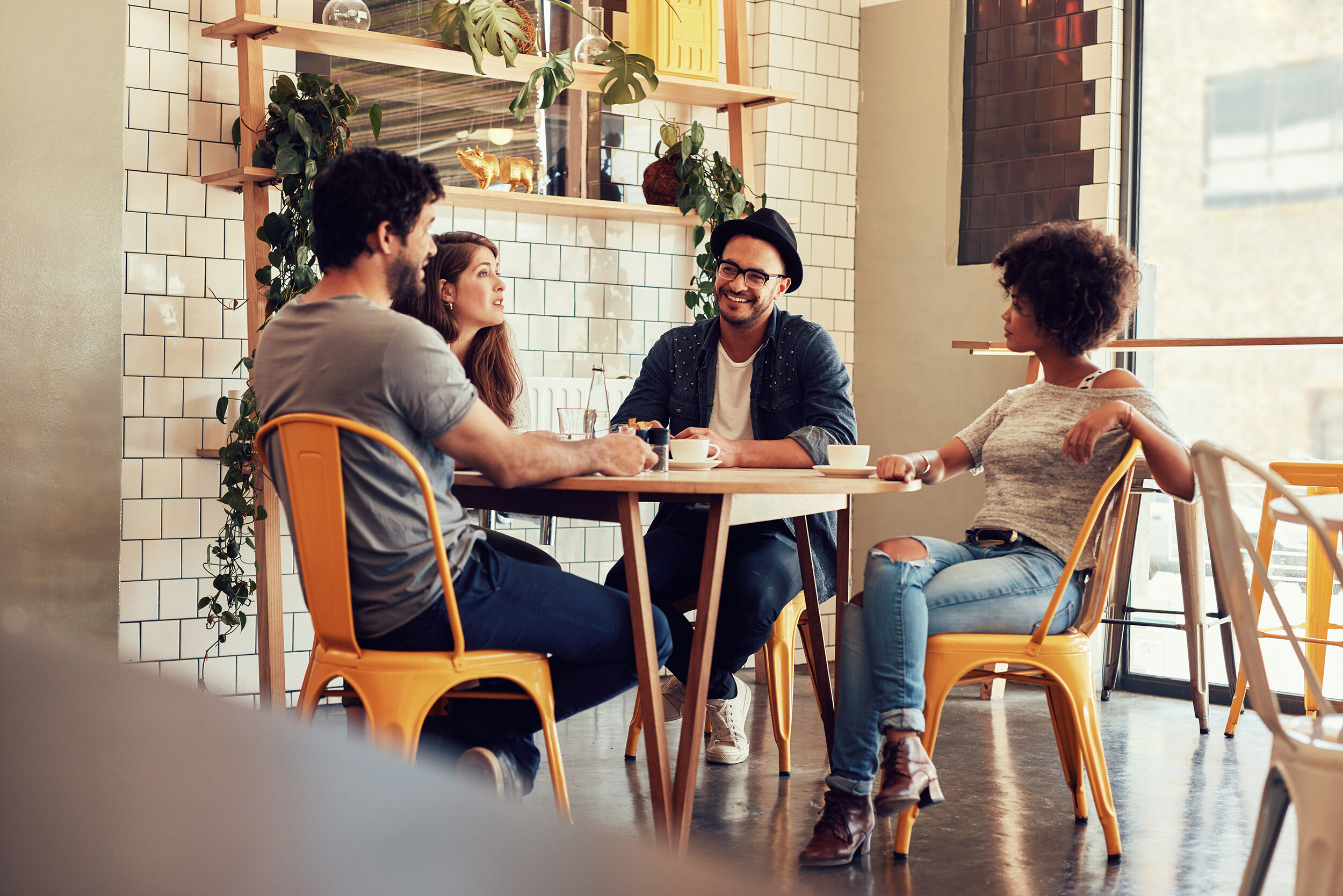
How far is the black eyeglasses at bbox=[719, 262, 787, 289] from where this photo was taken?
3.23 metres

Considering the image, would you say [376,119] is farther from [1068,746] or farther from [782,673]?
[1068,746]

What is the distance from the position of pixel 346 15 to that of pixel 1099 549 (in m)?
2.59

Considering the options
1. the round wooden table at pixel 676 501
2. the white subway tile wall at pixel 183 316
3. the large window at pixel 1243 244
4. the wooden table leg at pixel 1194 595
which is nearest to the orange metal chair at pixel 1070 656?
the round wooden table at pixel 676 501

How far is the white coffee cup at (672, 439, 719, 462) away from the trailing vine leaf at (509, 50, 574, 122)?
4.99 ft

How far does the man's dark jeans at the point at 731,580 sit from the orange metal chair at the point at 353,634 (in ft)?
2.74

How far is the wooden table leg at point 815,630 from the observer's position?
3086 mm

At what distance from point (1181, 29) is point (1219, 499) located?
3.28 metres

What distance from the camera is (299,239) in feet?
11.8

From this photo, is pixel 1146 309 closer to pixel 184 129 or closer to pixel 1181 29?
pixel 1181 29

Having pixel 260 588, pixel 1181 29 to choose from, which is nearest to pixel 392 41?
pixel 260 588

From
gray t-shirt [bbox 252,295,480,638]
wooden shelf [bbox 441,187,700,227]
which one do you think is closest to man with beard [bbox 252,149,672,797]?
gray t-shirt [bbox 252,295,480,638]

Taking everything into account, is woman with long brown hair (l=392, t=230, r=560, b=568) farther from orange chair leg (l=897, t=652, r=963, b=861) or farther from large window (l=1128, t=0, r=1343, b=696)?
large window (l=1128, t=0, r=1343, b=696)

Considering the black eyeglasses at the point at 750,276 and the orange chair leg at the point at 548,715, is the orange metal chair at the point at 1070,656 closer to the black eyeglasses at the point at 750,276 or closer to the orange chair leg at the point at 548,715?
the orange chair leg at the point at 548,715

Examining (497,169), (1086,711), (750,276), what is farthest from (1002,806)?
(497,169)
